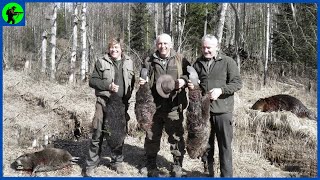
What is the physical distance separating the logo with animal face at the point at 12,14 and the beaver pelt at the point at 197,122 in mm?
2913

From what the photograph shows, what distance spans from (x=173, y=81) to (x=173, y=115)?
0.48 meters

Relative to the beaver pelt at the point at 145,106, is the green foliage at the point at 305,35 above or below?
above

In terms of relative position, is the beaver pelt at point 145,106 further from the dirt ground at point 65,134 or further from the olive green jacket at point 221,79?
the dirt ground at point 65,134

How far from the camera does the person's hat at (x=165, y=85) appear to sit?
434cm

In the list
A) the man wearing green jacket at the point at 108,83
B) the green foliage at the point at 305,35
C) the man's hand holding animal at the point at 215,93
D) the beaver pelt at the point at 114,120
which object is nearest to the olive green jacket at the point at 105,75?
the man wearing green jacket at the point at 108,83

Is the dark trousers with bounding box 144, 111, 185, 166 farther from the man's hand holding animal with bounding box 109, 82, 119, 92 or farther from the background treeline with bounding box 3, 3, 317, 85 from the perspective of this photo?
the background treeline with bounding box 3, 3, 317, 85

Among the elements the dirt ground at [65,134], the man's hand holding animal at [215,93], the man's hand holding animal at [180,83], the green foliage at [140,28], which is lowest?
the dirt ground at [65,134]

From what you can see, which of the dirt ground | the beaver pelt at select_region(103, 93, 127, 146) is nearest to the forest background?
the dirt ground

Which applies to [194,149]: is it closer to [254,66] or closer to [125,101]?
[125,101]

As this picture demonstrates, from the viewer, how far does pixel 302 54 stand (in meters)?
12.9

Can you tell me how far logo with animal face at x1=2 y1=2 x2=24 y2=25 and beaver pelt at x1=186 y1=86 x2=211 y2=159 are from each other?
9.56 ft

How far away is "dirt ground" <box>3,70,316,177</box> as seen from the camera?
527 centimetres

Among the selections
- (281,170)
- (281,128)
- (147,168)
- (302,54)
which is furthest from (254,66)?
(147,168)

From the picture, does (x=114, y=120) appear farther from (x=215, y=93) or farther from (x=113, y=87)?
(x=215, y=93)
